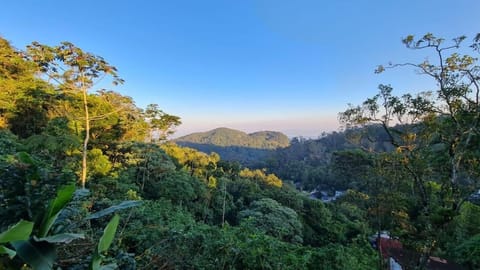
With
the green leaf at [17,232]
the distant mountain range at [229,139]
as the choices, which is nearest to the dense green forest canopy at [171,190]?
the green leaf at [17,232]

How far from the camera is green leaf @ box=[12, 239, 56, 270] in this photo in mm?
1248

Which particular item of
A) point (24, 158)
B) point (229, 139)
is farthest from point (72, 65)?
point (229, 139)

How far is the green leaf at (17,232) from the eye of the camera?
1115 mm

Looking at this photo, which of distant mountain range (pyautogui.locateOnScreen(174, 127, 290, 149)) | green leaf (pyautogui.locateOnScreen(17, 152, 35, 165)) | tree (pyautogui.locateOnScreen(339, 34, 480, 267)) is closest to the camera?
green leaf (pyautogui.locateOnScreen(17, 152, 35, 165))

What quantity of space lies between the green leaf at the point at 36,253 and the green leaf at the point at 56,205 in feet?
0.43

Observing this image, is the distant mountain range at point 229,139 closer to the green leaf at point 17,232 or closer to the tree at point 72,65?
the tree at point 72,65

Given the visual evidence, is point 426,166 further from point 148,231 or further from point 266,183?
point 266,183

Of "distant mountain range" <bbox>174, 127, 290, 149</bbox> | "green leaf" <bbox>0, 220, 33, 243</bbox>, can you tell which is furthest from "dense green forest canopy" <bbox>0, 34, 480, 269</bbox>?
"distant mountain range" <bbox>174, 127, 290, 149</bbox>

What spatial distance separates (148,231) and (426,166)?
5.40m

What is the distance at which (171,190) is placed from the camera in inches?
500

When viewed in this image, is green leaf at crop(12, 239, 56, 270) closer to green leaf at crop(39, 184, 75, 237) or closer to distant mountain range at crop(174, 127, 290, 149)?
green leaf at crop(39, 184, 75, 237)

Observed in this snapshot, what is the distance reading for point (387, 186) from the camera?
24.5 ft

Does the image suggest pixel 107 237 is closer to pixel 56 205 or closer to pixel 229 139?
pixel 56 205

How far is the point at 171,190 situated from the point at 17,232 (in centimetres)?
1198
